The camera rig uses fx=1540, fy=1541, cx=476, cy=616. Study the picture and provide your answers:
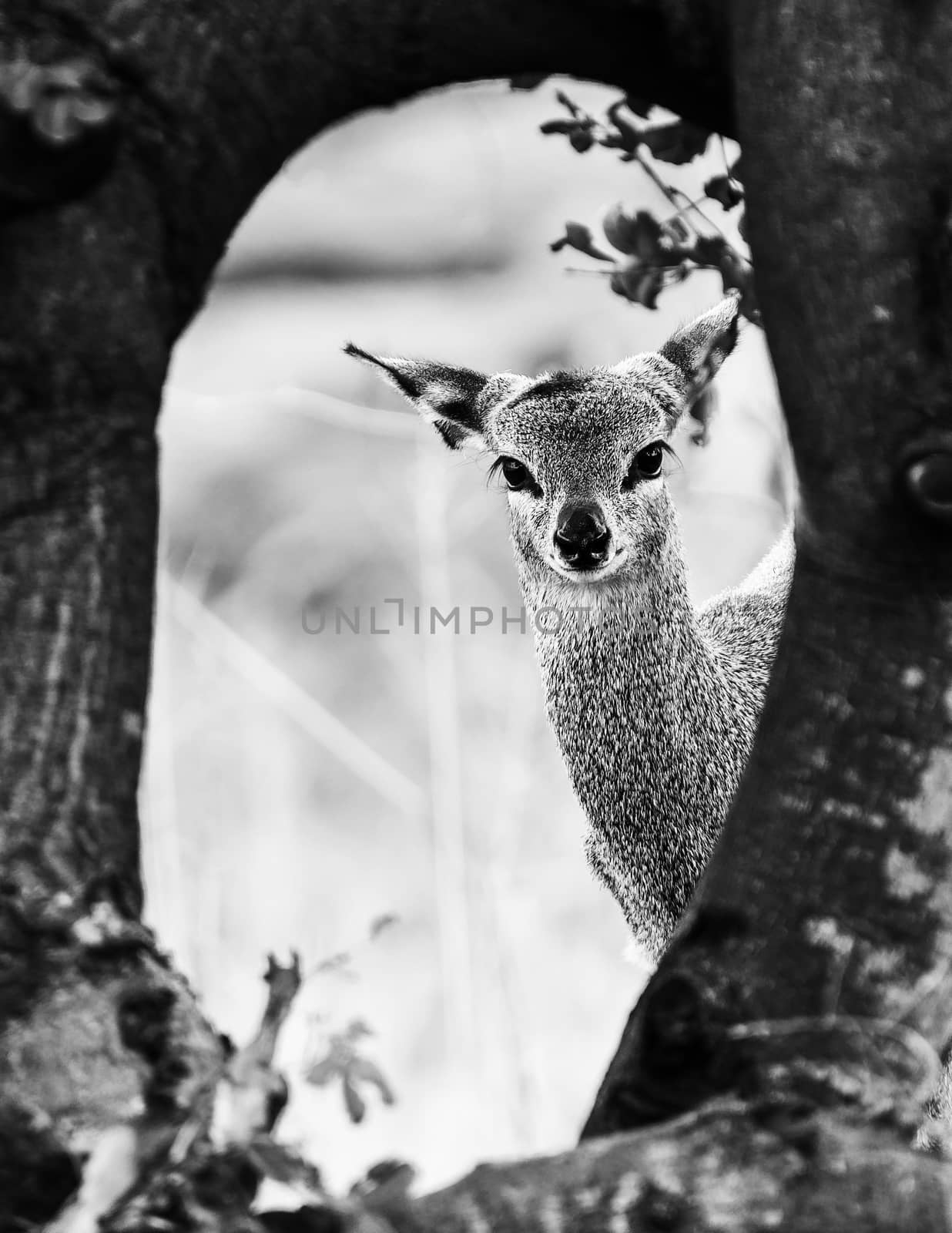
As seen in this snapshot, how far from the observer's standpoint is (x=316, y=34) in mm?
1720

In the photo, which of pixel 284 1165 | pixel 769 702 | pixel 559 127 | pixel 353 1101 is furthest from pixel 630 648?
pixel 284 1165

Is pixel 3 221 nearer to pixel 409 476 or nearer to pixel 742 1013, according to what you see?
pixel 742 1013

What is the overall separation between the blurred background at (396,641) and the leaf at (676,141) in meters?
3.05

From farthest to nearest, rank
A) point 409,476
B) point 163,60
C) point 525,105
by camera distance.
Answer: point 525,105 < point 409,476 < point 163,60

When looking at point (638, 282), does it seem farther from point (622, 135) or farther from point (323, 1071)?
point (323, 1071)

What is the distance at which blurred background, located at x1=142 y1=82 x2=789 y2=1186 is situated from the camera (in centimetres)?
641

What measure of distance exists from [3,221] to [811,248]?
0.83 metres

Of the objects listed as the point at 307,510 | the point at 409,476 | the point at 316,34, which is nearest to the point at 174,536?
the point at 307,510

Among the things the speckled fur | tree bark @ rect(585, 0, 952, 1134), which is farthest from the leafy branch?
tree bark @ rect(585, 0, 952, 1134)

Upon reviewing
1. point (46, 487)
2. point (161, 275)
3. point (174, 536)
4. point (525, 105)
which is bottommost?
point (174, 536)

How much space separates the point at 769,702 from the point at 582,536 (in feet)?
4.84

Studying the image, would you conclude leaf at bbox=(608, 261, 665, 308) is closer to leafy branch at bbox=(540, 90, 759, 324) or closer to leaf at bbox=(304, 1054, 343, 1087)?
leafy branch at bbox=(540, 90, 759, 324)

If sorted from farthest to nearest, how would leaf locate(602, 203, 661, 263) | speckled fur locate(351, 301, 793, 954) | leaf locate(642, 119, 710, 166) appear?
speckled fur locate(351, 301, 793, 954)
leaf locate(602, 203, 661, 263)
leaf locate(642, 119, 710, 166)

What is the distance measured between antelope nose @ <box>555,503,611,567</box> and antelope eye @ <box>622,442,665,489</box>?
21 cm
